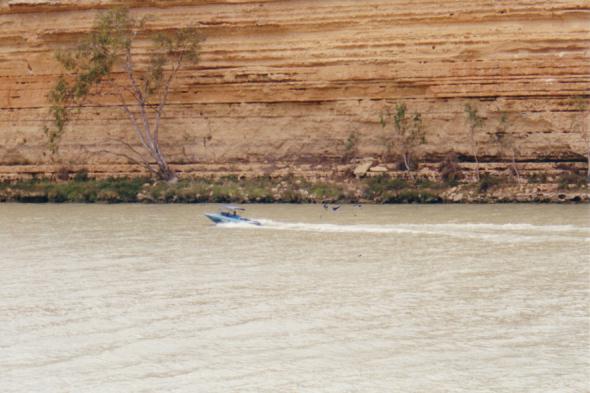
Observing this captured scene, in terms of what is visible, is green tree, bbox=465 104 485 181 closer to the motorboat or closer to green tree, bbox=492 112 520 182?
green tree, bbox=492 112 520 182

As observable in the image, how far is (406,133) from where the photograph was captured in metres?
32.9

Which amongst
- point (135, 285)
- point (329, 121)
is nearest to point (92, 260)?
point (135, 285)

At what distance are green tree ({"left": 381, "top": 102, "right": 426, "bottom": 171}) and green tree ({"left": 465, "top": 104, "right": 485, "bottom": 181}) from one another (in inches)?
46.5

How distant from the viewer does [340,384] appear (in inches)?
456

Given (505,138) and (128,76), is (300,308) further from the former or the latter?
(128,76)

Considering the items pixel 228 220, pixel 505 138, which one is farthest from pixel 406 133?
pixel 228 220

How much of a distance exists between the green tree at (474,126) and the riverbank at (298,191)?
1.21 metres

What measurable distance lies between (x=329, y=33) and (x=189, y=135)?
4.69 metres

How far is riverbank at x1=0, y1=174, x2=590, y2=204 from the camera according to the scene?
30.3 meters

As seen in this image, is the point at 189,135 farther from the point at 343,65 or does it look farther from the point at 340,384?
the point at 340,384

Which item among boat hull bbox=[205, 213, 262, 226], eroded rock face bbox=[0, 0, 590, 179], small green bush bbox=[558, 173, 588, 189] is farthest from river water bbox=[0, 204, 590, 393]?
eroded rock face bbox=[0, 0, 590, 179]

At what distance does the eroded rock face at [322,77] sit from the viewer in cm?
3177

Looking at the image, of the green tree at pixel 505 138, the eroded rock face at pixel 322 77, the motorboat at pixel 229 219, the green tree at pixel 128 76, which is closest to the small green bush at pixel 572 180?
the eroded rock face at pixel 322 77

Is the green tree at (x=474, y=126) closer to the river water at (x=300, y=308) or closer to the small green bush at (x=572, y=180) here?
the small green bush at (x=572, y=180)
